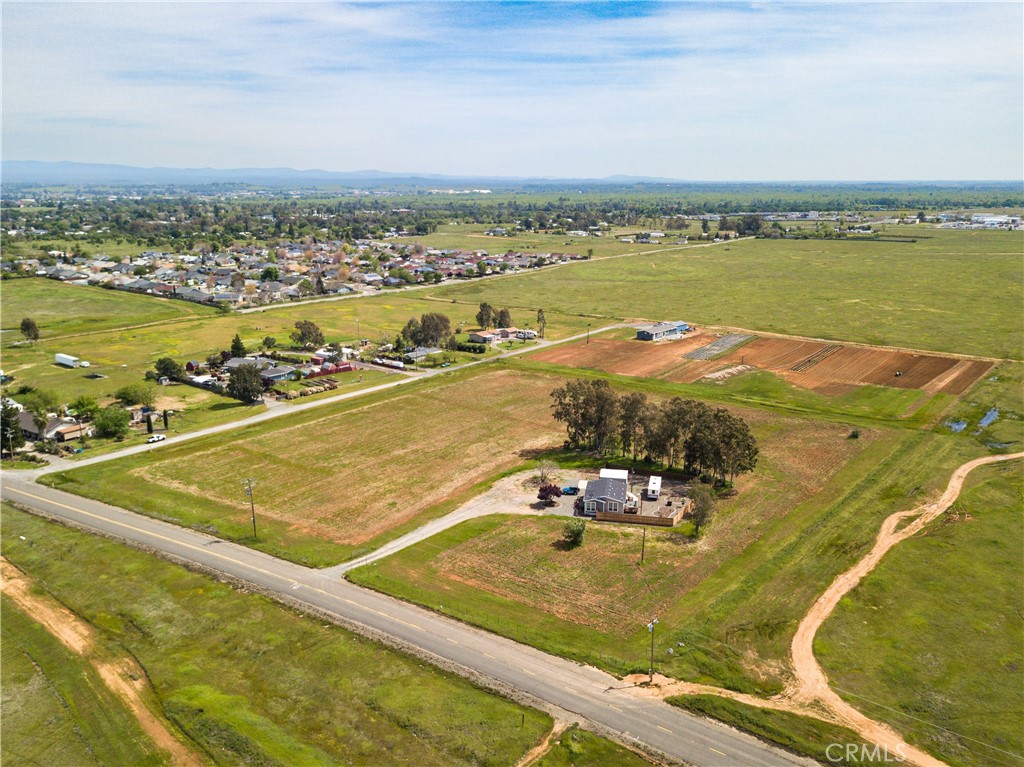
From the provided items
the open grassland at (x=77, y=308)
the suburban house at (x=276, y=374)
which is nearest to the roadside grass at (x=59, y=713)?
the suburban house at (x=276, y=374)

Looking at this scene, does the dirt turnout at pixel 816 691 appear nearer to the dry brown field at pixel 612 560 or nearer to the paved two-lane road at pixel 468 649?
the paved two-lane road at pixel 468 649

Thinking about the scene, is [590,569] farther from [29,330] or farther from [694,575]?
[29,330]

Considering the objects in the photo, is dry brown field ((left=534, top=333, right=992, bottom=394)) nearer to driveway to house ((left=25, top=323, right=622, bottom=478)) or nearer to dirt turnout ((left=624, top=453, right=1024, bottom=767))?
driveway to house ((left=25, top=323, right=622, bottom=478))

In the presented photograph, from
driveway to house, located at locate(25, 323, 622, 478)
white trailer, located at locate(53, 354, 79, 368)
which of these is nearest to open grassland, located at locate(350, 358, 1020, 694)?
driveway to house, located at locate(25, 323, 622, 478)

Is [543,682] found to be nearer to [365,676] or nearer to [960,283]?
[365,676]

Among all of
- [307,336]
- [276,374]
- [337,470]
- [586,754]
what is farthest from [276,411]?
[586,754]

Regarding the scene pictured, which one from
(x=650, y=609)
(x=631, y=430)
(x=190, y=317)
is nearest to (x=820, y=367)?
(x=631, y=430)
